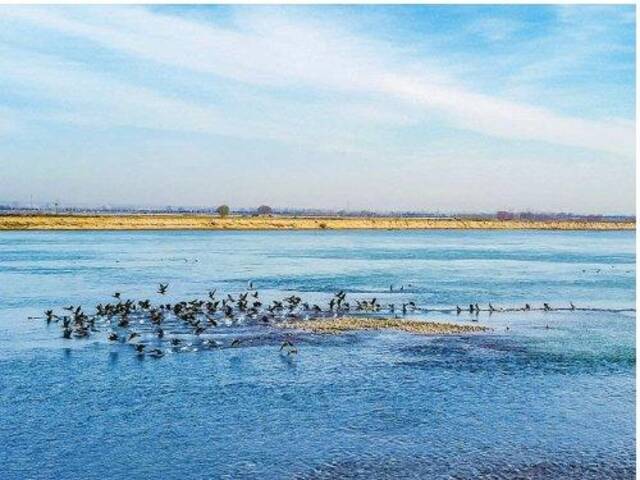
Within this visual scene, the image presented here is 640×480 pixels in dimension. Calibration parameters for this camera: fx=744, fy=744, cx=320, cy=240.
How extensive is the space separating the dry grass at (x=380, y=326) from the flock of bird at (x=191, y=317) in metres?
1.47

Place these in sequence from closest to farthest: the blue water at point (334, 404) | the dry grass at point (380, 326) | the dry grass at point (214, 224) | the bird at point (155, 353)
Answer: the blue water at point (334, 404) → the bird at point (155, 353) → the dry grass at point (380, 326) → the dry grass at point (214, 224)

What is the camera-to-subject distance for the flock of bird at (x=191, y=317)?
Answer: 2823 centimetres

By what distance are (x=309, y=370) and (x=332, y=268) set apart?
38.6m

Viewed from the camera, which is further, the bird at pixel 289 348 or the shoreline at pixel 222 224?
the shoreline at pixel 222 224

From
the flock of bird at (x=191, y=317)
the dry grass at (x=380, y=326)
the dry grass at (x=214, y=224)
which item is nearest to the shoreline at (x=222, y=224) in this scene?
the dry grass at (x=214, y=224)

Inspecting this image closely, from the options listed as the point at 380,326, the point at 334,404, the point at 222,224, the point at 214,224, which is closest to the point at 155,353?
the point at 334,404

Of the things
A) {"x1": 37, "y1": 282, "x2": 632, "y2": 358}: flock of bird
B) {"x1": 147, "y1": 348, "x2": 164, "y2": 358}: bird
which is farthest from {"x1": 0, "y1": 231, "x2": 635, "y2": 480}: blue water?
{"x1": 37, "y1": 282, "x2": 632, "y2": 358}: flock of bird

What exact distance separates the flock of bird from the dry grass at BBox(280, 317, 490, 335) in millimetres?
1472

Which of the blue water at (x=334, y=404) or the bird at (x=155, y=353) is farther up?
the bird at (x=155, y=353)

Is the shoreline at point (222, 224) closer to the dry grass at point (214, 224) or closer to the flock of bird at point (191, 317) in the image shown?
the dry grass at point (214, 224)

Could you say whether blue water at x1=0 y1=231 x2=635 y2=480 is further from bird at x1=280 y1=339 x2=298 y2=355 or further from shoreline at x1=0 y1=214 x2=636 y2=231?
shoreline at x1=0 y1=214 x2=636 y2=231

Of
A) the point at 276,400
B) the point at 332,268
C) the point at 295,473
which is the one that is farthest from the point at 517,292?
the point at 295,473

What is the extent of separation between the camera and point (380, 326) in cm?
3241

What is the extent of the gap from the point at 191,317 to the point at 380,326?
824cm
